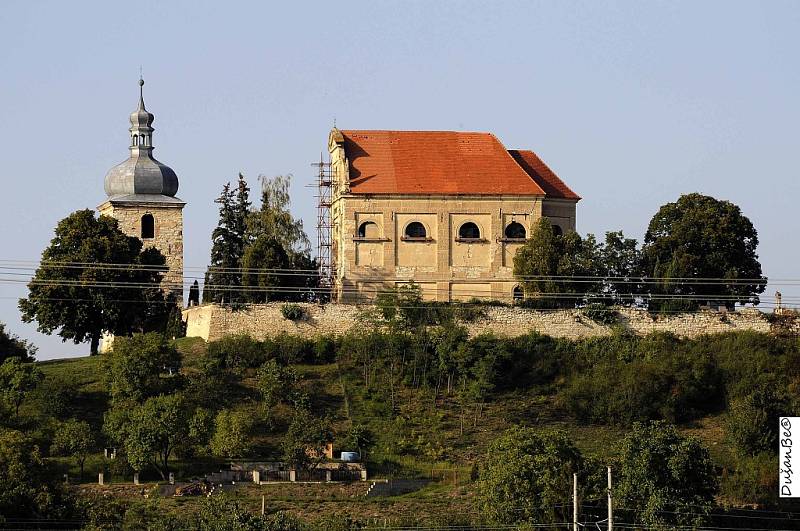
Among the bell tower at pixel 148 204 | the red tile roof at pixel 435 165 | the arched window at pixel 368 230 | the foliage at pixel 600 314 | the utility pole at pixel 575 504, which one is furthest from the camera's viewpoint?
the bell tower at pixel 148 204

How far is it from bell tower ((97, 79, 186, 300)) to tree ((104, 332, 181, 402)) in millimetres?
13524

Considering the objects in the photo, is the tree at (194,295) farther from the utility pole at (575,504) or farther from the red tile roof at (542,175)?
the utility pole at (575,504)

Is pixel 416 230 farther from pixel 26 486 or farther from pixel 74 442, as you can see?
pixel 26 486

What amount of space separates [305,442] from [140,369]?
6.15 meters

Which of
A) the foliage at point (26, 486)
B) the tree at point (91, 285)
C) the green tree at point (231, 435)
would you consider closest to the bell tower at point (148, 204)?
the tree at point (91, 285)

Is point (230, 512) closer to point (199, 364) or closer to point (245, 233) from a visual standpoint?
point (199, 364)

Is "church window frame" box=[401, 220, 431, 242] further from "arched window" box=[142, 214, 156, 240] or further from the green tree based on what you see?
the green tree

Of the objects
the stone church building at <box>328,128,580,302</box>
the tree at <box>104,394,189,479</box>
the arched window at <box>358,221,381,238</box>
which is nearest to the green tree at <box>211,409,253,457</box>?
the tree at <box>104,394,189,479</box>

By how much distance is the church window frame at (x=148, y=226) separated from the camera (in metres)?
81.3

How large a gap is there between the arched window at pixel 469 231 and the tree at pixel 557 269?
3173 mm

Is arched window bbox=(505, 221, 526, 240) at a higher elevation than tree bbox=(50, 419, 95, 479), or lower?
higher

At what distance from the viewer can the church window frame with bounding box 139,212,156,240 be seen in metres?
81.3

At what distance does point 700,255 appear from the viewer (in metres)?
75.0

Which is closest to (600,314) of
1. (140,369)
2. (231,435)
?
Answer: (231,435)
